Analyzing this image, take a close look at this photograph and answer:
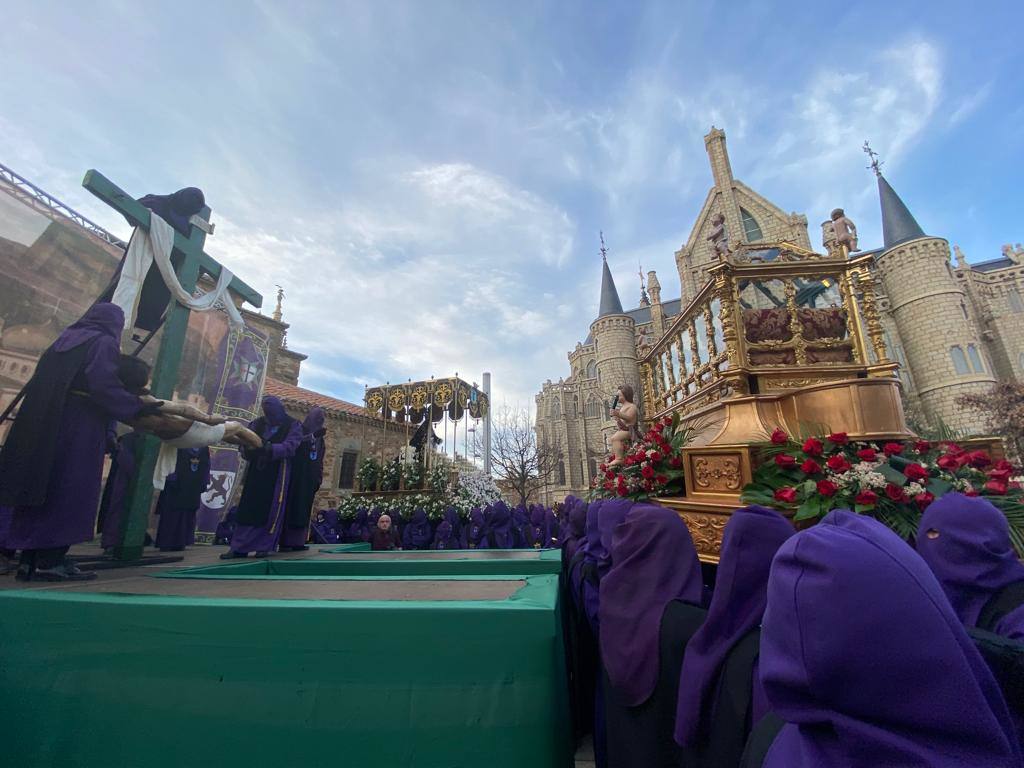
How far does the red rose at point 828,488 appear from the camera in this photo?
9.32 ft

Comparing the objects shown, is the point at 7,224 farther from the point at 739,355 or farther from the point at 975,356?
the point at 975,356

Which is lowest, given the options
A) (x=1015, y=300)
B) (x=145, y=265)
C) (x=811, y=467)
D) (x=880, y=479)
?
(x=880, y=479)

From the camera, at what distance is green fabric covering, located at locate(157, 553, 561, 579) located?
3611mm

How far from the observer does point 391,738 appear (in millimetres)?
1562

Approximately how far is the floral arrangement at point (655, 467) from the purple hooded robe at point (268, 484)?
400 cm

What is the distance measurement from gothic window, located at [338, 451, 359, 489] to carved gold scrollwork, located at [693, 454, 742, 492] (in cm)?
1730

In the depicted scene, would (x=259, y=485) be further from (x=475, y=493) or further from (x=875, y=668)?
(x=475, y=493)

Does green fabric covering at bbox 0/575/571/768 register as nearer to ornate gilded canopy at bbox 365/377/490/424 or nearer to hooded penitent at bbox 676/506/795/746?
hooded penitent at bbox 676/506/795/746

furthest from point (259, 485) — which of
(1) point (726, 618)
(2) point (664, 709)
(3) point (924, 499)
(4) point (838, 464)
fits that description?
(3) point (924, 499)

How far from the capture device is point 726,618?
1.53m

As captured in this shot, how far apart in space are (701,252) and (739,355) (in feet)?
89.8

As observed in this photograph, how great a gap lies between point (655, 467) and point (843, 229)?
388 centimetres

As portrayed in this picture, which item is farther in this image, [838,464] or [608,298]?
[608,298]

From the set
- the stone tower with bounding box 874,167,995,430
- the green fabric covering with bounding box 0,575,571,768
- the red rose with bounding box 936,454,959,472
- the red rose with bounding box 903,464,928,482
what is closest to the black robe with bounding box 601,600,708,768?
the green fabric covering with bounding box 0,575,571,768
